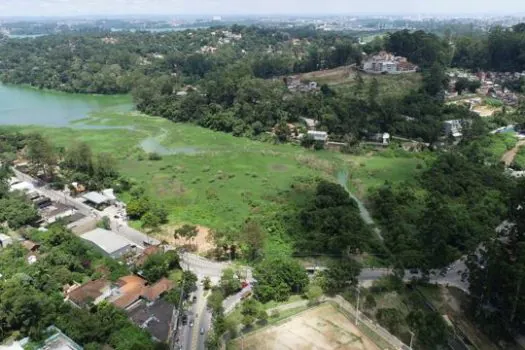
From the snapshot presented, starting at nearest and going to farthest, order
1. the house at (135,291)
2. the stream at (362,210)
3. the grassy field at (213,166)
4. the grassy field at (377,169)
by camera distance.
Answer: the house at (135,291)
the stream at (362,210)
the grassy field at (213,166)
the grassy field at (377,169)

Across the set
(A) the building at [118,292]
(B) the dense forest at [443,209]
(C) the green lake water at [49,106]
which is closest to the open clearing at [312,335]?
(A) the building at [118,292]

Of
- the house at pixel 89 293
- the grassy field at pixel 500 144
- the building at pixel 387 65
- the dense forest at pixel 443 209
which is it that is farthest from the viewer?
the building at pixel 387 65

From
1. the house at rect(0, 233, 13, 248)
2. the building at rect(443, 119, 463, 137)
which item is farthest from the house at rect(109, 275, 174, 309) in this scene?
the building at rect(443, 119, 463, 137)

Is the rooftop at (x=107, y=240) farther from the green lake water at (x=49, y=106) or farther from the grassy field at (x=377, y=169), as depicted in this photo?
the green lake water at (x=49, y=106)

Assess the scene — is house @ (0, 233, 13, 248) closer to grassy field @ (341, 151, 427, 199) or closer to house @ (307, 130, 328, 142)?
grassy field @ (341, 151, 427, 199)

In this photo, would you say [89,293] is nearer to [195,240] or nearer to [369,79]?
[195,240]

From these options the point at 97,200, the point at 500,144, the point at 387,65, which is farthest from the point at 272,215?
the point at 387,65

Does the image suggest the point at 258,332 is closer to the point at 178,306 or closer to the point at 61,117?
the point at 178,306
